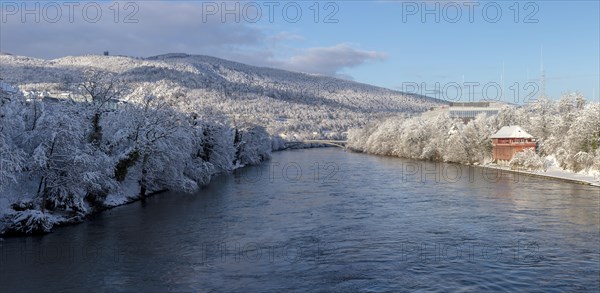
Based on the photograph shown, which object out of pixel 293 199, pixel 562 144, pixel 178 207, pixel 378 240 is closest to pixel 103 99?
pixel 178 207

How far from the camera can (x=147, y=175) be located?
5578 centimetres

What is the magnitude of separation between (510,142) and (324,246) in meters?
75.6

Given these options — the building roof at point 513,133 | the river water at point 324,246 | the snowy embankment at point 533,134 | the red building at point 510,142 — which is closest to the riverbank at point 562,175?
the snowy embankment at point 533,134

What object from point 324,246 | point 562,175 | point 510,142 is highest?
point 510,142

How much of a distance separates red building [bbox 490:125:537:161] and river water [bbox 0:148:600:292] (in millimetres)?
40226

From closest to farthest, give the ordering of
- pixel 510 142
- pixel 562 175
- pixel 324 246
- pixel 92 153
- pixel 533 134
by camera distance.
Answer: pixel 324 246, pixel 92 153, pixel 562 175, pixel 510 142, pixel 533 134

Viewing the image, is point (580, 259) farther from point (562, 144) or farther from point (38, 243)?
point (562, 144)

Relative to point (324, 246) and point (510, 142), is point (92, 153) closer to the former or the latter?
point (324, 246)

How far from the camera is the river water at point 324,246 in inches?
998

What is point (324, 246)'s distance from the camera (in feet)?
107

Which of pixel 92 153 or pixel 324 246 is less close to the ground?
pixel 92 153

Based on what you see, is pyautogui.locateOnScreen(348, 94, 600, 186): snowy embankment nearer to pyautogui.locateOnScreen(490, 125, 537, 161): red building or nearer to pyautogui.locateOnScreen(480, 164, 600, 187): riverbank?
pyautogui.locateOnScreen(480, 164, 600, 187): riverbank

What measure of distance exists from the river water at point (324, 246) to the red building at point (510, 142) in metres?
40.2

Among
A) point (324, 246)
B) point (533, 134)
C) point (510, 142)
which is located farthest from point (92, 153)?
point (533, 134)
